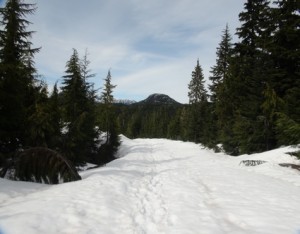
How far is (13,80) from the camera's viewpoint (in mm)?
15109

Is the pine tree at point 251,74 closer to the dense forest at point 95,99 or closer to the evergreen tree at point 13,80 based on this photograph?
the dense forest at point 95,99

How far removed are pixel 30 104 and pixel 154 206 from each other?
1436 cm

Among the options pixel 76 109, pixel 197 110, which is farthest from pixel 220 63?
pixel 76 109

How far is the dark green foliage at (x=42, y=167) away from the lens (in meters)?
11.4

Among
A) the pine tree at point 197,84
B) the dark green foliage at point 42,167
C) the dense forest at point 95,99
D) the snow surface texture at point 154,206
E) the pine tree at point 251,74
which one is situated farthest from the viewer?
the pine tree at point 197,84

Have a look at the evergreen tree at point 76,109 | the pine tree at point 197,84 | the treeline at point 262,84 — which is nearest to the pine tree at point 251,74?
the treeline at point 262,84

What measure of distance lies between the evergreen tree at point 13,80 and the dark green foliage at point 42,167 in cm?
391

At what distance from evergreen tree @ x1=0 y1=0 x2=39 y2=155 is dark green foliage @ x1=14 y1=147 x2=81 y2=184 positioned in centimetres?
391

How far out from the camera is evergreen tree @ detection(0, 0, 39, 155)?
14805mm

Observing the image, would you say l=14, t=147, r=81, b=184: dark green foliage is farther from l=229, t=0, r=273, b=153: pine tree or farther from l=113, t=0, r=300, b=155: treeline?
l=229, t=0, r=273, b=153: pine tree

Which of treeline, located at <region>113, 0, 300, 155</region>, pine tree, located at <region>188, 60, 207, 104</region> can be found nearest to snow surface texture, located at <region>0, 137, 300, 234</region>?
treeline, located at <region>113, 0, 300, 155</region>

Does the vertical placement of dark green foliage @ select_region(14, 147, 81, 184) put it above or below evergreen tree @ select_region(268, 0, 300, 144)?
below

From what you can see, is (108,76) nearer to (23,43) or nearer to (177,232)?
(23,43)

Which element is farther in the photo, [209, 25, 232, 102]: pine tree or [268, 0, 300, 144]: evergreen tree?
[209, 25, 232, 102]: pine tree
